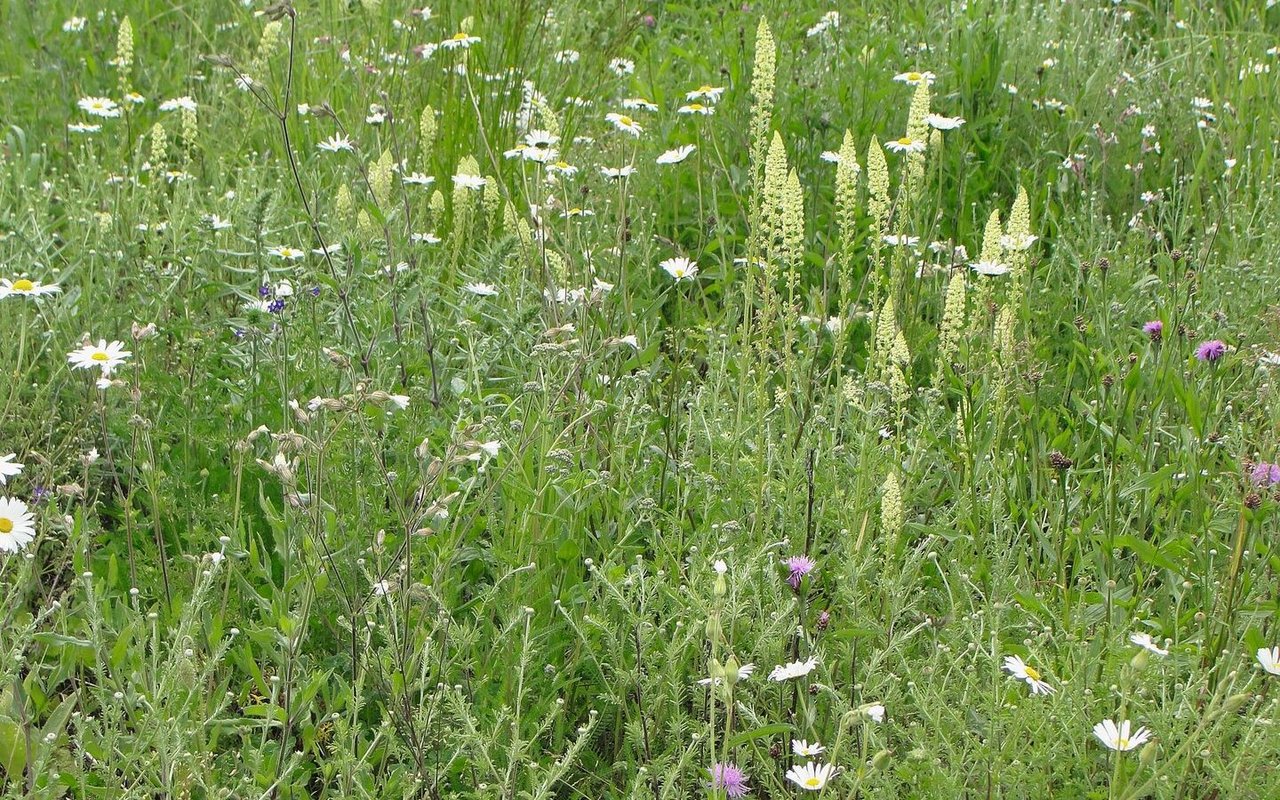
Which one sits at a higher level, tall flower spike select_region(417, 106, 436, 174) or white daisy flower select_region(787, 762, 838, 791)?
tall flower spike select_region(417, 106, 436, 174)

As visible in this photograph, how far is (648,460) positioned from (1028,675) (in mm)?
996

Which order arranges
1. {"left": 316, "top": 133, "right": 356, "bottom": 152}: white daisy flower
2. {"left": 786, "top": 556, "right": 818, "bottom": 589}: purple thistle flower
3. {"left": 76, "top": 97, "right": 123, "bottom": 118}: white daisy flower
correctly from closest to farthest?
{"left": 786, "top": 556, "right": 818, "bottom": 589}: purple thistle flower
{"left": 316, "top": 133, "right": 356, "bottom": 152}: white daisy flower
{"left": 76, "top": 97, "right": 123, "bottom": 118}: white daisy flower

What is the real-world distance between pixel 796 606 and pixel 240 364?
1345 millimetres

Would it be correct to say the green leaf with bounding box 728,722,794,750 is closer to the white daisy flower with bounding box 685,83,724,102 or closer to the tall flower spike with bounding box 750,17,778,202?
the tall flower spike with bounding box 750,17,778,202

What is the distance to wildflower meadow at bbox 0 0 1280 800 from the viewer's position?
5.56ft

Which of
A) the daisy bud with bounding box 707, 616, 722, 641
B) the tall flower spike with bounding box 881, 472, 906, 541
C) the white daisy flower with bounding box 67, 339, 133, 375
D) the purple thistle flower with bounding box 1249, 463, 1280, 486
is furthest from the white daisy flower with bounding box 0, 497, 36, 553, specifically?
the purple thistle flower with bounding box 1249, 463, 1280, 486

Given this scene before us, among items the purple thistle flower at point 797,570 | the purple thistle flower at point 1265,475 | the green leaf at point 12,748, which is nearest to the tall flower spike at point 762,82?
the purple thistle flower at point 797,570

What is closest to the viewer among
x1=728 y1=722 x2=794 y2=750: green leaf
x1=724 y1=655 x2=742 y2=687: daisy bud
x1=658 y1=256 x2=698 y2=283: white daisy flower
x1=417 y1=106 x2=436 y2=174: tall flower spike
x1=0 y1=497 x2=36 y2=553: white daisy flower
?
x1=724 y1=655 x2=742 y2=687: daisy bud

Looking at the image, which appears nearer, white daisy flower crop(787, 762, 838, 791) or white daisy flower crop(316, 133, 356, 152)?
white daisy flower crop(787, 762, 838, 791)

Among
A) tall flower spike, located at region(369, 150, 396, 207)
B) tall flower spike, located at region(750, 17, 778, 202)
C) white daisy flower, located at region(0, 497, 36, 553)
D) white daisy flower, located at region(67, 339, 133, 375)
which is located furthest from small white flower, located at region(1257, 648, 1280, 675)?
tall flower spike, located at region(369, 150, 396, 207)

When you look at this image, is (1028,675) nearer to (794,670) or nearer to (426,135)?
(794,670)

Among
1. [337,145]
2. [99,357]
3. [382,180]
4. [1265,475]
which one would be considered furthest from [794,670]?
[337,145]

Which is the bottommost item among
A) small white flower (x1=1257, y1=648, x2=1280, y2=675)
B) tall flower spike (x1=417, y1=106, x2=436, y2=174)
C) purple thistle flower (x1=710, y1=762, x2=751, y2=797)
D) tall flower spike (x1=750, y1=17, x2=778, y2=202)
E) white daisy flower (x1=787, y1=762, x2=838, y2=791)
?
purple thistle flower (x1=710, y1=762, x2=751, y2=797)

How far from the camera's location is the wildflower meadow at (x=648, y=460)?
1.69 m
